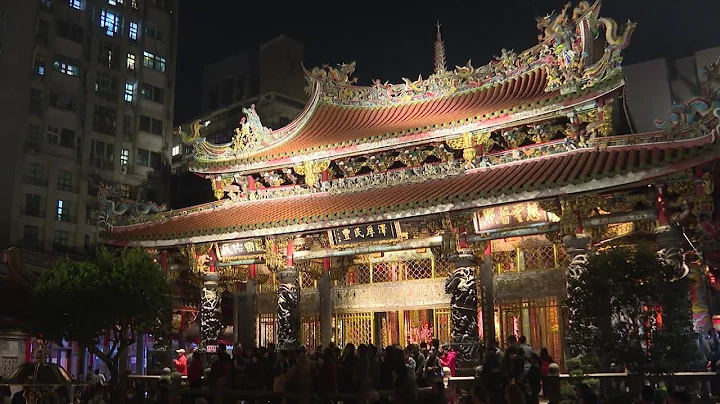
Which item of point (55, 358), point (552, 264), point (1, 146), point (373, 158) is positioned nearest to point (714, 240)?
point (552, 264)

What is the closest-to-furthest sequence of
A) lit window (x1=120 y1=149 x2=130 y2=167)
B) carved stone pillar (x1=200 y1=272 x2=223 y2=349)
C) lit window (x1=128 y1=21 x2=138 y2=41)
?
1. carved stone pillar (x1=200 y1=272 x2=223 y2=349)
2. lit window (x1=120 y1=149 x2=130 y2=167)
3. lit window (x1=128 y1=21 x2=138 y2=41)

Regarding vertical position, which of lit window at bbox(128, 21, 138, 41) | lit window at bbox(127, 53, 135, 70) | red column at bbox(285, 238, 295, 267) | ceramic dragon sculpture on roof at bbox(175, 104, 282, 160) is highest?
lit window at bbox(128, 21, 138, 41)

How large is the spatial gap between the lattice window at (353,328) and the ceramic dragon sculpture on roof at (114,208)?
813cm

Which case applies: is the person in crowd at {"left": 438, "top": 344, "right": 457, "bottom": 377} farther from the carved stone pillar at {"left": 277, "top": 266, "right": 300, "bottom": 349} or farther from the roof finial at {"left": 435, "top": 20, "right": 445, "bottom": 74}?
the roof finial at {"left": 435, "top": 20, "right": 445, "bottom": 74}

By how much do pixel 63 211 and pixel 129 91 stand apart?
1084cm

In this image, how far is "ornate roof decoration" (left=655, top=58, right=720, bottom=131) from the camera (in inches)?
576

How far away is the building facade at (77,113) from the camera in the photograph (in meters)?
41.8

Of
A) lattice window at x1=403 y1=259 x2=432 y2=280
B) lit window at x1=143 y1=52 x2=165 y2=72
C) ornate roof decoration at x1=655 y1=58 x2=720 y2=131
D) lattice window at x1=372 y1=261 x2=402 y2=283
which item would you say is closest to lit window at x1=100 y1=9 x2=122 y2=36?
lit window at x1=143 y1=52 x2=165 y2=72

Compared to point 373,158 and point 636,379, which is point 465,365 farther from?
point 373,158

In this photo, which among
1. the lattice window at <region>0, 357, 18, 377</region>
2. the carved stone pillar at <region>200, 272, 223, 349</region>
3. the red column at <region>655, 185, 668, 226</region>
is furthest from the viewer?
the lattice window at <region>0, 357, 18, 377</region>

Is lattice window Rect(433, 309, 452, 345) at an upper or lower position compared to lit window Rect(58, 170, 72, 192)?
lower

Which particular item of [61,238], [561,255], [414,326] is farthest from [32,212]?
[561,255]

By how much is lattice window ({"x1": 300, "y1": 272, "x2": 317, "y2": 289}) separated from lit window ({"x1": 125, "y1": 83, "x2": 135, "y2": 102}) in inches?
1243

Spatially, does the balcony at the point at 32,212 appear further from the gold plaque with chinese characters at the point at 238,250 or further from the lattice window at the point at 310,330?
the lattice window at the point at 310,330
